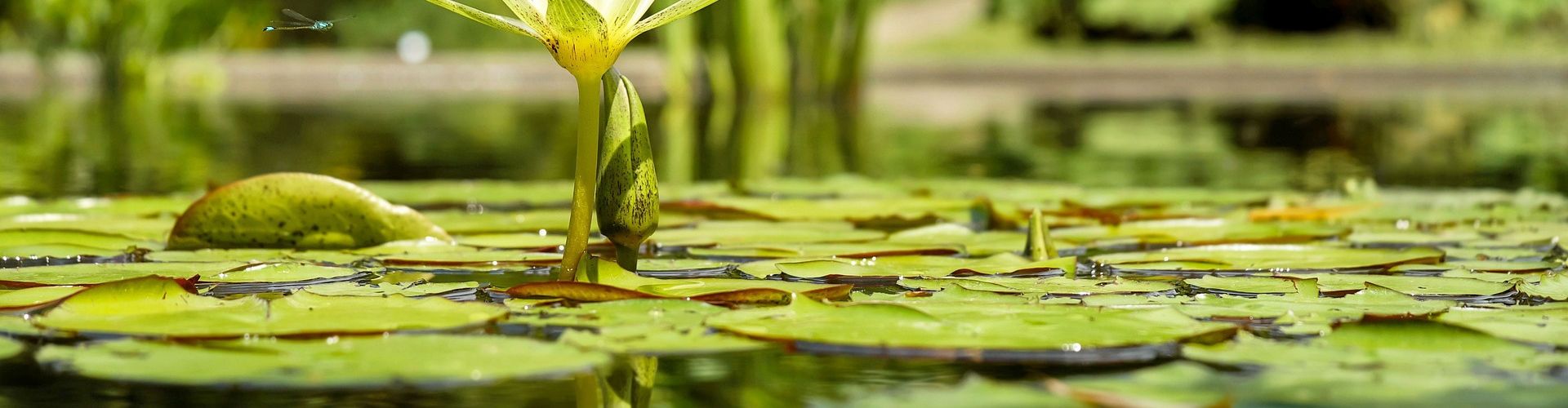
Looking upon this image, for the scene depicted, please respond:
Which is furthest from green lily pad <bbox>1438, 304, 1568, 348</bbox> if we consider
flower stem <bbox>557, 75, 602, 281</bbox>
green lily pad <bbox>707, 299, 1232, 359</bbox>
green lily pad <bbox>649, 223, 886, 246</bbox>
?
green lily pad <bbox>649, 223, 886, 246</bbox>

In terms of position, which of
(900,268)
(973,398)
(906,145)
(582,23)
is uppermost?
(906,145)

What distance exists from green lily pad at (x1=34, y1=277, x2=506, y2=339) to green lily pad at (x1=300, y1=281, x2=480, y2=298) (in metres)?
0.09

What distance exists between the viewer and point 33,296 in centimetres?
194

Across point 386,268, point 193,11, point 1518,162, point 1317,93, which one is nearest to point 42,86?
point 193,11

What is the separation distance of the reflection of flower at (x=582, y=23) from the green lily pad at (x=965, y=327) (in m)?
0.35

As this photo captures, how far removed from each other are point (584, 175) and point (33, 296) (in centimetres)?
59

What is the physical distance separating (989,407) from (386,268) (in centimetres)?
121

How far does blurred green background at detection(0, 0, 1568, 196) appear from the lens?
5453 millimetres

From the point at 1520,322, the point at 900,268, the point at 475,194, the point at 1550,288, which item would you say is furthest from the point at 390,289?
the point at 475,194

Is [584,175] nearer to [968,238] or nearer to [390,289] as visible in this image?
[390,289]

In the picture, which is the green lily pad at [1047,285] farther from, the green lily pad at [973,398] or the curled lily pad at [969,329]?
the green lily pad at [973,398]

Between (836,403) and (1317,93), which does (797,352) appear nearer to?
(836,403)

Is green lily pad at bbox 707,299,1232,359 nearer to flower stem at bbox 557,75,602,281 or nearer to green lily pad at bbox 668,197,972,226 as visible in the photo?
flower stem at bbox 557,75,602,281

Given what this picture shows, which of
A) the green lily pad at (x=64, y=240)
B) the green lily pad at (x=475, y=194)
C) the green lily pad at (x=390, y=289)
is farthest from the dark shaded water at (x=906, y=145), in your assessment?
the green lily pad at (x=390, y=289)
